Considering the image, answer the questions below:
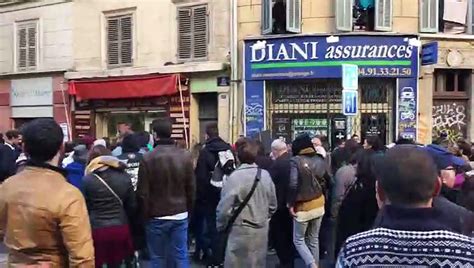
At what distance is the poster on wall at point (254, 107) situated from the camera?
18.9 meters

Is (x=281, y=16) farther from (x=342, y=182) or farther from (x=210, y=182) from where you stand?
(x=342, y=182)

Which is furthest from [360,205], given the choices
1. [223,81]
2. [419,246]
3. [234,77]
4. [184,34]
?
[184,34]

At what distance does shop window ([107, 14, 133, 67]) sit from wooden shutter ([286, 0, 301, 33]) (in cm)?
517

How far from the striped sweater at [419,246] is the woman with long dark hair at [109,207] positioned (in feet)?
15.2

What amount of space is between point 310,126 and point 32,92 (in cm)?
981

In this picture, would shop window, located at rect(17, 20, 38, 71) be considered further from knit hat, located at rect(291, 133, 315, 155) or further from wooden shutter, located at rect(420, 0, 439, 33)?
knit hat, located at rect(291, 133, 315, 155)

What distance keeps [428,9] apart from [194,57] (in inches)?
241

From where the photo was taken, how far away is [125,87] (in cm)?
2130

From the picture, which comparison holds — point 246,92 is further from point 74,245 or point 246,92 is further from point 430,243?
point 430,243

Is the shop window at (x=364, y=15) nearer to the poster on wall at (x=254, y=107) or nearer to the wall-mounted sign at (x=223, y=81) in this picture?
the poster on wall at (x=254, y=107)

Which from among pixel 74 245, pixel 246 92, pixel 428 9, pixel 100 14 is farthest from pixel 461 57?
pixel 74 245

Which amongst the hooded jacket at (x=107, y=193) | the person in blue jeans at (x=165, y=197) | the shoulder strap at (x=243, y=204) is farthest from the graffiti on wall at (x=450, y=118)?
the hooded jacket at (x=107, y=193)

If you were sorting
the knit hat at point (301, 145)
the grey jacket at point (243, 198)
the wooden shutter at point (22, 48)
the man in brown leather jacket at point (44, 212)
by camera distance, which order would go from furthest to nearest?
the wooden shutter at point (22, 48) < the knit hat at point (301, 145) < the grey jacket at point (243, 198) < the man in brown leather jacket at point (44, 212)

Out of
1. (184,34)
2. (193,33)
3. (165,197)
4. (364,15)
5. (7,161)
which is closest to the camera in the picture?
(165,197)
